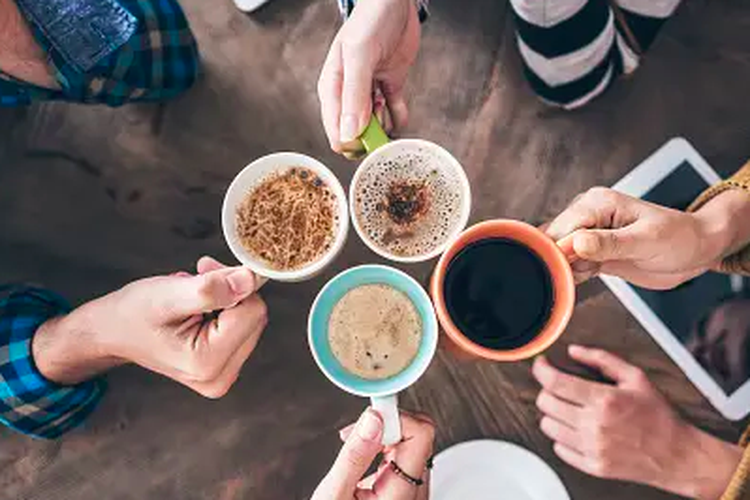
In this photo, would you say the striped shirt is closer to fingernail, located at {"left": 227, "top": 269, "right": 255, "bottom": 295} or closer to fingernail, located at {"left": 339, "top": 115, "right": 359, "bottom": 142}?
fingernail, located at {"left": 339, "top": 115, "right": 359, "bottom": 142}

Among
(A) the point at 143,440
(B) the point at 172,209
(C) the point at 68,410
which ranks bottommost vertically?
(A) the point at 143,440

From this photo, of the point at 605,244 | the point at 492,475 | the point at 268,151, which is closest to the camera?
the point at 605,244

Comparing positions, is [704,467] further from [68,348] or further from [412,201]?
[68,348]

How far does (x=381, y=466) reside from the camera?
109cm

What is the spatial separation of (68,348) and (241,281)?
34cm

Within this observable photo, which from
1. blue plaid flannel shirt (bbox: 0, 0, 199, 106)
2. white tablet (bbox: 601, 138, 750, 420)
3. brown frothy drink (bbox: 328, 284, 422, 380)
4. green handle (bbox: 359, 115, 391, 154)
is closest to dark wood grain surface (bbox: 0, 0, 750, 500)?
white tablet (bbox: 601, 138, 750, 420)

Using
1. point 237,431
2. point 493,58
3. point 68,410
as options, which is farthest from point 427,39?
point 68,410

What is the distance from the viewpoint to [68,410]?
4.11 feet

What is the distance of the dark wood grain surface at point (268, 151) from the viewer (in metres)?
1.34

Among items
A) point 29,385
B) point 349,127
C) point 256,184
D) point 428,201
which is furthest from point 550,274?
point 29,385

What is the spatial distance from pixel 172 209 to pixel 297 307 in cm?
28

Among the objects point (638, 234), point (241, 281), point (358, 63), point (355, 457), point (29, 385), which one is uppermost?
point (358, 63)

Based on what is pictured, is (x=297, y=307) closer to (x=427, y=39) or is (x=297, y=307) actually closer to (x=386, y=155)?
(x=386, y=155)

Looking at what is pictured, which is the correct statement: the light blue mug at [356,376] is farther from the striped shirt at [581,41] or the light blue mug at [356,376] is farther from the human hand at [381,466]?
the striped shirt at [581,41]
